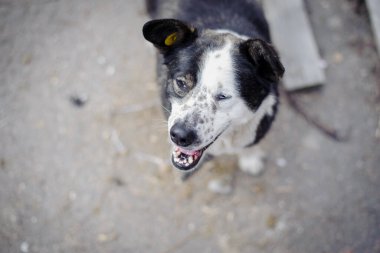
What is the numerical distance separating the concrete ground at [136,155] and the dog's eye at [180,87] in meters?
1.31

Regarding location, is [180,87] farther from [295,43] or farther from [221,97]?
[295,43]

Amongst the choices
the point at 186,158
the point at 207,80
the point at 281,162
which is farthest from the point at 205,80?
the point at 281,162

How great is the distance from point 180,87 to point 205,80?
18 cm

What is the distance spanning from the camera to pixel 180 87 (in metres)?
2.23

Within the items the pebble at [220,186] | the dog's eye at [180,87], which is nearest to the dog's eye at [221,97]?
the dog's eye at [180,87]

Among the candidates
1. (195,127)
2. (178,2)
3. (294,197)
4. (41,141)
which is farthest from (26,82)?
(294,197)

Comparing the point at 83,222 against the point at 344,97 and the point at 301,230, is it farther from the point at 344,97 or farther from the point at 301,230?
the point at 344,97

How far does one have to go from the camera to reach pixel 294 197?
339cm

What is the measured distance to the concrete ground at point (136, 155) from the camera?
3.31m

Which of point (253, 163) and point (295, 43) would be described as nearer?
point (253, 163)

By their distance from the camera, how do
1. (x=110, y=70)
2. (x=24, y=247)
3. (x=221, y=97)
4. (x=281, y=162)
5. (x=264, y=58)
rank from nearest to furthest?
→ (x=264, y=58) → (x=221, y=97) → (x=24, y=247) → (x=281, y=162) → (x=110, y=70)

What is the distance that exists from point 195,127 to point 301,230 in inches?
72.3

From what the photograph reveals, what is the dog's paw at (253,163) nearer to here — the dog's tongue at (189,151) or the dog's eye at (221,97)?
the dog's tongue at (189,151)

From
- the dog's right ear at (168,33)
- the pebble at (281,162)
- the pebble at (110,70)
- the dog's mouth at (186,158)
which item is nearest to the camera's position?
the dog's right ear at (168,33)
